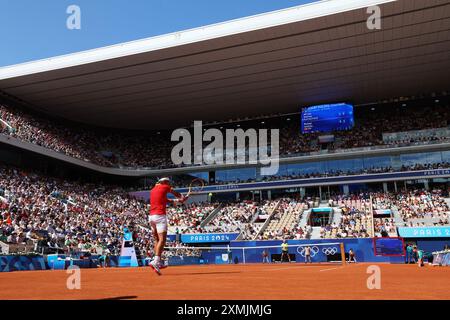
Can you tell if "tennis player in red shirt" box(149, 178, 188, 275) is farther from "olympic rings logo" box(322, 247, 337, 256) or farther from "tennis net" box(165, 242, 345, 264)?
"olympic rings logo" box(322, 247, 337, 256)

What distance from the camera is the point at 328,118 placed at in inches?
1841

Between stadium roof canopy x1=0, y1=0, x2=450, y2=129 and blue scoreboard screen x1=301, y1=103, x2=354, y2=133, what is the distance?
5.15 feet

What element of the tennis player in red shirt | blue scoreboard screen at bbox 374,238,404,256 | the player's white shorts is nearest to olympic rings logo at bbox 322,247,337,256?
blue scoreboard screen at bbox 374,238,404,256

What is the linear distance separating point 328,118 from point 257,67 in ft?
39.0

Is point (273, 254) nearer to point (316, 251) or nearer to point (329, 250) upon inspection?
point (316, 251)

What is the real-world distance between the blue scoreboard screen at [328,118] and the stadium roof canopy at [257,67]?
157 cm

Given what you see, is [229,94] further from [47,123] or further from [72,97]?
[47,123]

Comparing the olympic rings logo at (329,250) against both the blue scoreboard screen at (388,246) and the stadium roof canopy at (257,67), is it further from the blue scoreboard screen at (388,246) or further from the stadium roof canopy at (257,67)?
the stadium roof canopy at (257,67)

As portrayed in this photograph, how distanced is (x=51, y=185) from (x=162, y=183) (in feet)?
119

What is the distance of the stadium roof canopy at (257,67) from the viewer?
1313 inches

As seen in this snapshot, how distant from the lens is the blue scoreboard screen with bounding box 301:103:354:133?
151ft

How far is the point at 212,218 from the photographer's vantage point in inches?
1796

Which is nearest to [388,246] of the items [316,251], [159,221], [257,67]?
[316,251]
